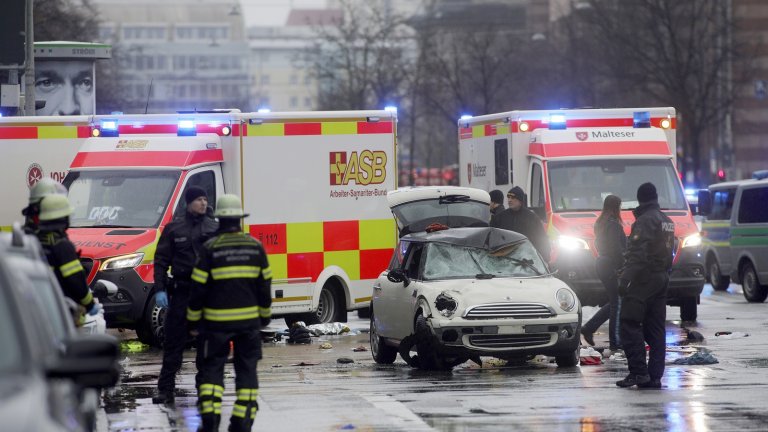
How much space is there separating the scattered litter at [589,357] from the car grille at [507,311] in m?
1.36

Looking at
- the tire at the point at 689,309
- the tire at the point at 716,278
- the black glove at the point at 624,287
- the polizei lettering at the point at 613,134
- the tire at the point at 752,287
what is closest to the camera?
the black glove at the point at 624,287

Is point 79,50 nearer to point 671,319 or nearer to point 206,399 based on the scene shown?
point 671,319

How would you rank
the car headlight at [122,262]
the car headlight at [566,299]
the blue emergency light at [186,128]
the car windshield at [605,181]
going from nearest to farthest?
the car headlight at [566,299], the car headlight at [122,262], the blue emergency light at [186,128], the car windshield at [605,181]

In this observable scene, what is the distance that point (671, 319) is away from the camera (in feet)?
71.2

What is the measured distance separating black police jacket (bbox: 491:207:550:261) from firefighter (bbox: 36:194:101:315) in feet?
24.7

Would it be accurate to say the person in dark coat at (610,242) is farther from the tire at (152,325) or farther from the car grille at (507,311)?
the tire at (152,325)

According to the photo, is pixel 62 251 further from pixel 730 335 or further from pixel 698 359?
pixel 730 335

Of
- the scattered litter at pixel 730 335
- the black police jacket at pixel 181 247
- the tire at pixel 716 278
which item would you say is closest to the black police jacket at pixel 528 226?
the scattered litter at pixel 730 335

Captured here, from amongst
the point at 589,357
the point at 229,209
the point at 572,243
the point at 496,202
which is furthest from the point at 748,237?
the point at 229,209

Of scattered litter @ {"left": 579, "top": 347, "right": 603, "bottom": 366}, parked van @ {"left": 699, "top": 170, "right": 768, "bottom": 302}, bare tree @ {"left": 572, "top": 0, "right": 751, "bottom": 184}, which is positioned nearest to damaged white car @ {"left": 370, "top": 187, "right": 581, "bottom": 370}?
scattered litter @ {"left": 579, "top": 347, "right": 603, "bottom": 366}

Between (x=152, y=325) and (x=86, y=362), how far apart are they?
38.1 ft

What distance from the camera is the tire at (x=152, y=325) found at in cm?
1753

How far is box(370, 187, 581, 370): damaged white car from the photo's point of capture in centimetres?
1424

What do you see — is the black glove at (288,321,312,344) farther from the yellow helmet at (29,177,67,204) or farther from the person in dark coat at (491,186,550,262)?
the yellow helmet at (29,177,67,204)
